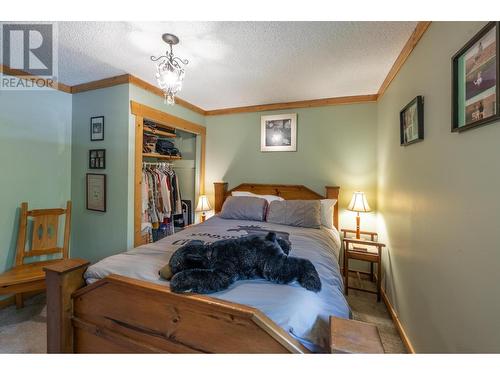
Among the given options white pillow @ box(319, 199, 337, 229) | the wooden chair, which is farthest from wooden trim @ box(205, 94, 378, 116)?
the wooden chair

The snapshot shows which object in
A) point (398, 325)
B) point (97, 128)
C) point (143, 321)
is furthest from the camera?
point (97, 128)

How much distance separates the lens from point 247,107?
308cm

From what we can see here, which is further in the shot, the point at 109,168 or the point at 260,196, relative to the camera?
the point at 260,196

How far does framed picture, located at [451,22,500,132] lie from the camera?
76cm

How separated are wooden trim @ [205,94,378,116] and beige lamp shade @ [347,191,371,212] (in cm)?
118

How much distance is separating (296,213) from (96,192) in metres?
2.24

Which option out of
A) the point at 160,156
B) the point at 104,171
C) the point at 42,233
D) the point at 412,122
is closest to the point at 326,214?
the point at 412,122

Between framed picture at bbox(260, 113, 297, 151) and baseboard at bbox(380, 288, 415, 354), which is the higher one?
framed picture at bbox(260, 113, 297, 151)

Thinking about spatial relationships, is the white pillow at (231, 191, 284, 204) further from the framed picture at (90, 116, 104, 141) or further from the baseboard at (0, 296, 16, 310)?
the baseboard at (0, 296, 16, 310)

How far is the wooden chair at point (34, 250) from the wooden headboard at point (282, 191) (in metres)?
1.76

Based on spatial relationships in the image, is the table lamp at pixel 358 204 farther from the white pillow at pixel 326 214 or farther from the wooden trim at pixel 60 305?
the wooden trim at pixel 60 305

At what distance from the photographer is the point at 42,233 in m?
2.11

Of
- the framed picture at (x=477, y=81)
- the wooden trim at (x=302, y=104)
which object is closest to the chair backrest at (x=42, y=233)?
the wooden trim at (x=302, y=104)

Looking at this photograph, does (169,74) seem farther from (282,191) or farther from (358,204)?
(358,204)
